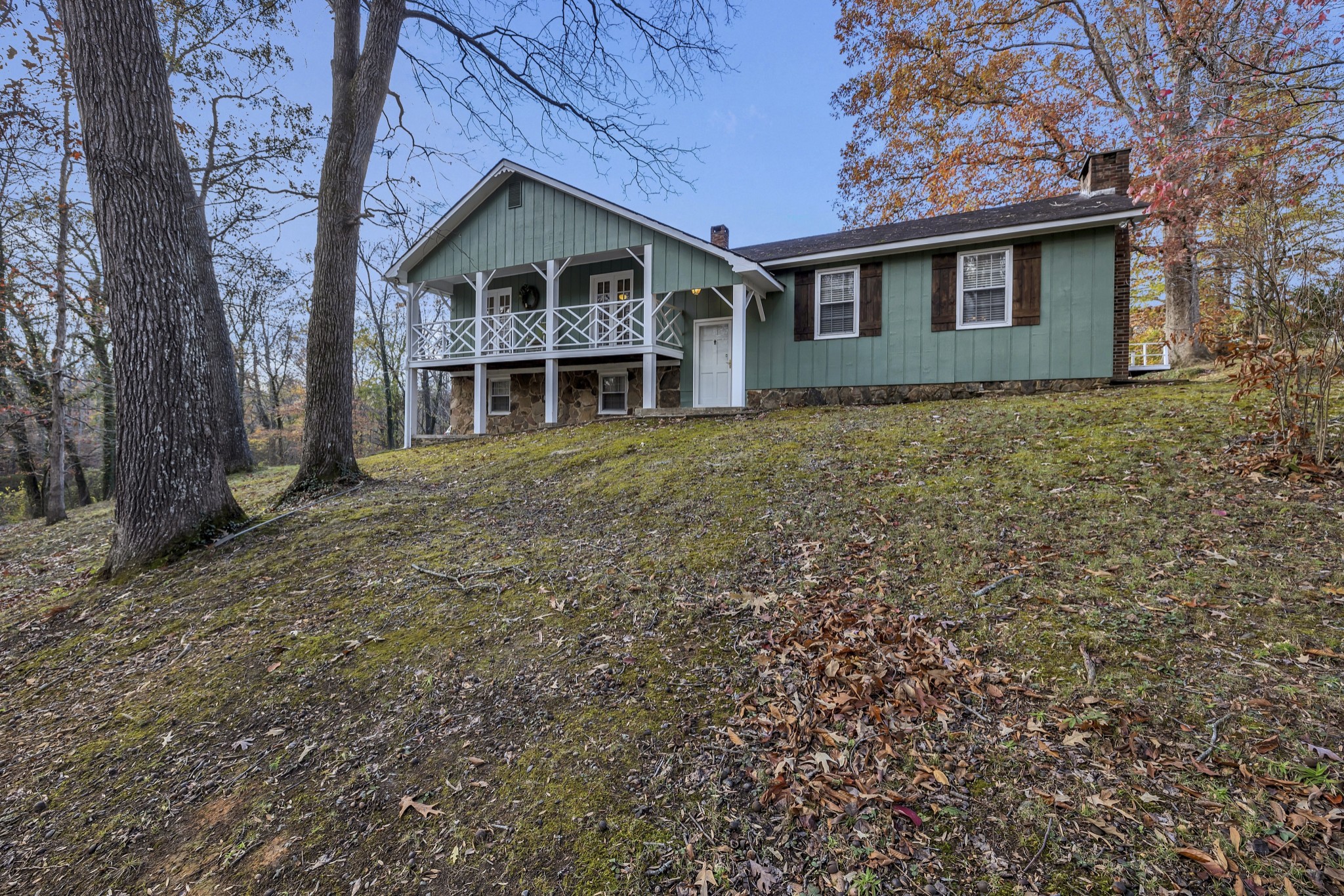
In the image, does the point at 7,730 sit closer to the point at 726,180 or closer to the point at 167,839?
the point at 167,839

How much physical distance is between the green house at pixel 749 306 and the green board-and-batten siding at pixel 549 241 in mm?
41

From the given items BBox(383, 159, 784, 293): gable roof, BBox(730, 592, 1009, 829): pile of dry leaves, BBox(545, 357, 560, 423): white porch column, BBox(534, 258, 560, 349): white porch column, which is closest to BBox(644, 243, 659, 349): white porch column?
BBox(383, 159, 784, 293): gable roof

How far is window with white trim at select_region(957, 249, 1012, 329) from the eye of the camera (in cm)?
1014

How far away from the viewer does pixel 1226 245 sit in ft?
15.7

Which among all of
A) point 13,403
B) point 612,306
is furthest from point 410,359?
point 13,403

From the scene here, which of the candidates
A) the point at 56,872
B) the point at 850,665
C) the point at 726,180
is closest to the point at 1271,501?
the point at 850,665

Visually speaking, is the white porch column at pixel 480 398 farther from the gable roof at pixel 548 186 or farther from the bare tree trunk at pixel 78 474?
the bare tree trunk at pixel 78 474

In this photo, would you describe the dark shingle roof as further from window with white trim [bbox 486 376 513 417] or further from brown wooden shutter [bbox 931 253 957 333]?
window with white trim [bbox 486 376 513 417]

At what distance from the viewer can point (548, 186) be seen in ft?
42.1

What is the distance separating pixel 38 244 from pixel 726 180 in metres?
13.4

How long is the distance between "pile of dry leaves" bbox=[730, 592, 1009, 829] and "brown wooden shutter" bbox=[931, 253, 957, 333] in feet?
28.7

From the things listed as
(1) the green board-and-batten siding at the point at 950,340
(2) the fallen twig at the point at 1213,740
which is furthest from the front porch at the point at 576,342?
(2) the fallen twig at the point at 1213,740

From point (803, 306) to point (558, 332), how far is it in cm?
567

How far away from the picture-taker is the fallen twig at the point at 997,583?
3.31m
